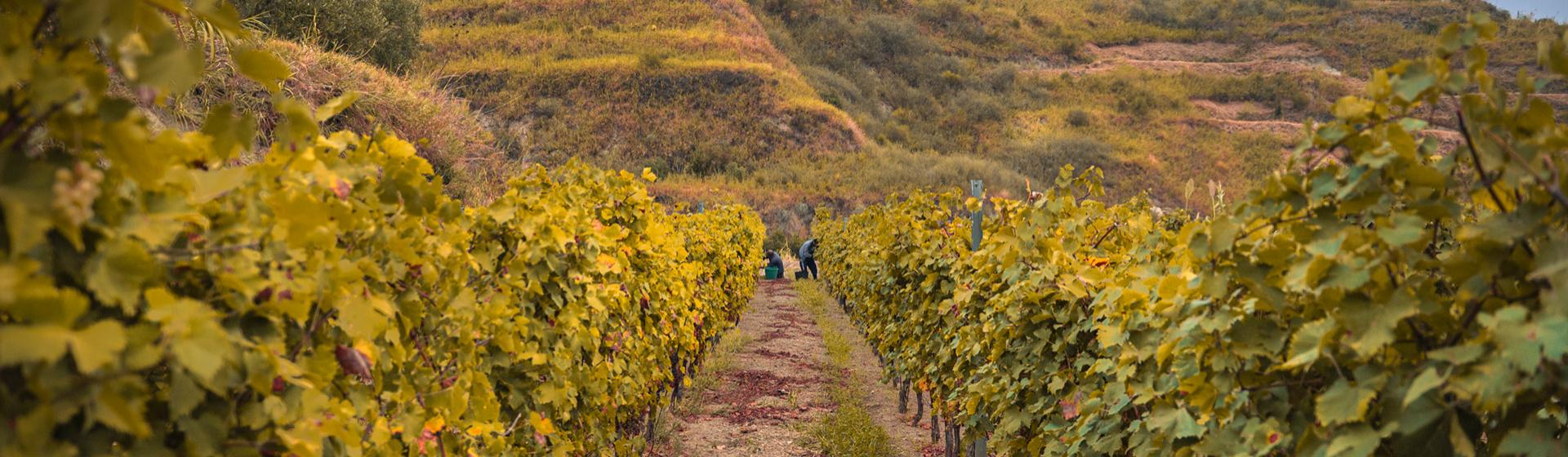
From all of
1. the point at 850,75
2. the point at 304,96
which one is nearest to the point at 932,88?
the point at 850,75

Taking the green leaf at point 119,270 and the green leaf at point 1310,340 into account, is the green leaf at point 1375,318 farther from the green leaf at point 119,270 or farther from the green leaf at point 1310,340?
the green leaf at point 119,270

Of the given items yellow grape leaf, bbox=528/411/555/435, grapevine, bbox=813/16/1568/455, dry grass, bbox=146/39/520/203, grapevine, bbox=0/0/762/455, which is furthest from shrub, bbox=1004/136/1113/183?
grapevine, bbox=0/0/762/455

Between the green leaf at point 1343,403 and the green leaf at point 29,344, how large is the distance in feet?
5.35

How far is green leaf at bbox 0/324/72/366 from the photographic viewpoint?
0.81 meters

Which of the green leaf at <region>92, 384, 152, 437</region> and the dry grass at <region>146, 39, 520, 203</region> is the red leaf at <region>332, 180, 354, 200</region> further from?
the dry grass at <region>146, 39, 520, 203</region>

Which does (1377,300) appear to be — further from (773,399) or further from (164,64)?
(773,399)

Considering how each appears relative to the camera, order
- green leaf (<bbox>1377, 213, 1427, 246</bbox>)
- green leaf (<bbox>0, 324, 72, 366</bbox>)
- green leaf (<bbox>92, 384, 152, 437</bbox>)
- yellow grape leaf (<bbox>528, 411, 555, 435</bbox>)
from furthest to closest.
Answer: yellow grape leaf (<bbox>528, 411, 555, 435</bbox>) < green leaf (<bbox>1377, 213, 1427, 246</bbox>) < green leaf (<bbox>92, 384, 152, 437</bbox>) < green leaf (<bbox>0, 324, 72, 366</bbox>)

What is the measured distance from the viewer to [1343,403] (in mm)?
1504

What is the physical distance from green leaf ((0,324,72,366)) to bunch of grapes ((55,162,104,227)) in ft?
0.36

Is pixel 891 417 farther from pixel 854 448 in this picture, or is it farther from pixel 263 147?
pixel 263 147

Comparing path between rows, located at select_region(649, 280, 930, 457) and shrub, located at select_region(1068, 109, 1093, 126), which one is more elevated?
path between rows, located at select_region(649, 280, 930, 457)

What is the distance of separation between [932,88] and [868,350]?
52768 mm

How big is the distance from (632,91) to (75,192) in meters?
42.3

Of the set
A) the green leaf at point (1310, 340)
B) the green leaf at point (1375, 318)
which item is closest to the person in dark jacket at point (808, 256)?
the green leaf at point (1310, 340)
